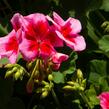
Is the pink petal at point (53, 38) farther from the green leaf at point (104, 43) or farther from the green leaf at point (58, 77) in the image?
the green leaf at point (104, 43)

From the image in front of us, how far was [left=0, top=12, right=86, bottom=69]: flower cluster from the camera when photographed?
1.77 metres

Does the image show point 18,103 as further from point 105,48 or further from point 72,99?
point 105,48

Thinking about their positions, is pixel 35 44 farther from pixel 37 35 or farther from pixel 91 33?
pixel 91 33

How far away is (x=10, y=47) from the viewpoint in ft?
6.14

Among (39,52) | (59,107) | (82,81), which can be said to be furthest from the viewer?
(59,107)

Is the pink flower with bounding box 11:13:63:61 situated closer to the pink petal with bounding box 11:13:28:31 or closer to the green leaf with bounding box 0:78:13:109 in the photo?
the pink petal with bounding box 11:13:28:31

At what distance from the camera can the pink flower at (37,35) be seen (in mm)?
1773

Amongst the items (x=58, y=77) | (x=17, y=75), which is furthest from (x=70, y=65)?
(x=17, y=75)

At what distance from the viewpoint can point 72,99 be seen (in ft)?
7.54

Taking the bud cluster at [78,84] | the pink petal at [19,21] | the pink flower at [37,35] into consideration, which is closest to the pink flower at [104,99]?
the bud cluster at [78,84]

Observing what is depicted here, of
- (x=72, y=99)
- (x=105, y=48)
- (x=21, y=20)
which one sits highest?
(x=21, y=20)

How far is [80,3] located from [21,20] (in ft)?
2.47

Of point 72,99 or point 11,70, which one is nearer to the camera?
point 11,70

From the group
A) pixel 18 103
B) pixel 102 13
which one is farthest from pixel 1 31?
pixel 102 13
